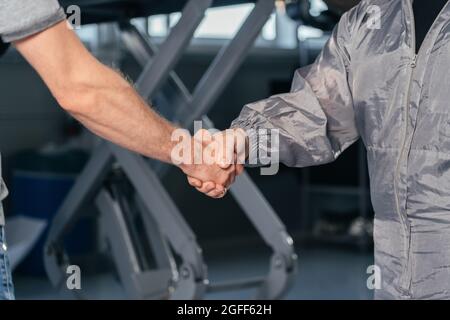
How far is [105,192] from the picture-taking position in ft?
12.9

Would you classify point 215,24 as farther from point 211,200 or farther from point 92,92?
point 92,92

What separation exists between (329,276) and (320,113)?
387cm

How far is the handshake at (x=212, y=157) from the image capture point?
1878mm

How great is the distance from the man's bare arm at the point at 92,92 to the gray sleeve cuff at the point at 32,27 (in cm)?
2

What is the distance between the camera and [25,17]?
1417 millimetres

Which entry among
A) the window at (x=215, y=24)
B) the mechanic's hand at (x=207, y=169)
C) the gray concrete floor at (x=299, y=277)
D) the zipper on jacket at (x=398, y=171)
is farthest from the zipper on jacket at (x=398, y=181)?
the window at (x=215, y=24)

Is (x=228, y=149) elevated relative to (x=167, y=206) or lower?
elevated

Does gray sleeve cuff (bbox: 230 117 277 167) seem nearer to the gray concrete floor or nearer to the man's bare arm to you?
the man's bare arm

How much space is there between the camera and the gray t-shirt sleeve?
4.60 ft

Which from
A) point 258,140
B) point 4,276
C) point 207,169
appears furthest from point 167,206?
point 4,276

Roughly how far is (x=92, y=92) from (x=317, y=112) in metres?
0.52

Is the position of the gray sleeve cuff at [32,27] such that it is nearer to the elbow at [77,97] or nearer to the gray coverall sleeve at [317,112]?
the elbow at [77,97]

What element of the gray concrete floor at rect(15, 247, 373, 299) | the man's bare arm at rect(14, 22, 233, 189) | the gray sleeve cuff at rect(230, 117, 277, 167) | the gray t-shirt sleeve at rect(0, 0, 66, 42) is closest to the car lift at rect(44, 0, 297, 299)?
the gray concrete floor at rect(15, 247, 373, 299)
